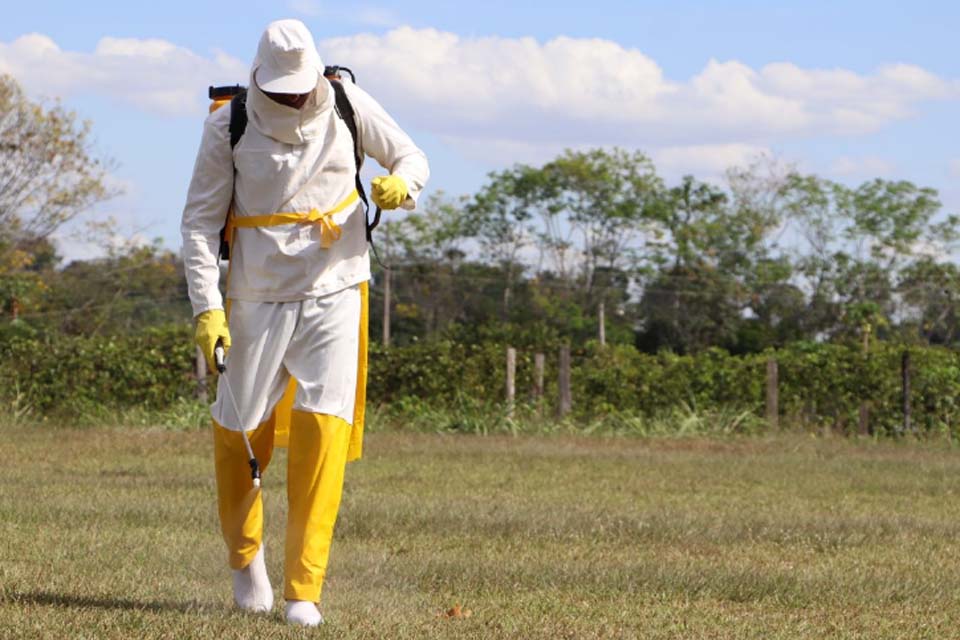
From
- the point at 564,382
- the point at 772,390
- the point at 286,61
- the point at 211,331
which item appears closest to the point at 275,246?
the point at 211,331

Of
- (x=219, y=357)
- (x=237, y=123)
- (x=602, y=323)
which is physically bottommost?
(x=602, y=323)

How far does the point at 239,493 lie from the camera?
18.6 ft

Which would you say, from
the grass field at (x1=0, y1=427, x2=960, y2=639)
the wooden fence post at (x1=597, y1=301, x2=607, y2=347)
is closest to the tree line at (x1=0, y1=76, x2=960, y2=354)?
the wooden fence post at (x1=597, y1=301, x2=607, y2=347)

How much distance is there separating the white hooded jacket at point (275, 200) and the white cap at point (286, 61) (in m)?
0.06

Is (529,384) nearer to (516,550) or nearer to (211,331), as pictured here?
(516,550)

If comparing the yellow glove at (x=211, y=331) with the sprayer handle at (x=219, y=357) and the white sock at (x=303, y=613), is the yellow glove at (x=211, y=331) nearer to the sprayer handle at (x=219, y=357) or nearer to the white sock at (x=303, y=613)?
the sprayer handle at (x=219, y=357)

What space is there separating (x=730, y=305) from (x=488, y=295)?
9348mm

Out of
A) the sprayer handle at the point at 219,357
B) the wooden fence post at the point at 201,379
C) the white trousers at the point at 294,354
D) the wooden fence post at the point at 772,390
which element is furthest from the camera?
the wooden fence post at the point at 772,390

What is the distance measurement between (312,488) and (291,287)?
0.72m

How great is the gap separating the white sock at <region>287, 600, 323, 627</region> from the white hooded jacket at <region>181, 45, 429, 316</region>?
107 cm

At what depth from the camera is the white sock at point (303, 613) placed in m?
5.24

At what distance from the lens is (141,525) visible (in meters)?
8.73

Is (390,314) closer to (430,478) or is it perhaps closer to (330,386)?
(430,478)

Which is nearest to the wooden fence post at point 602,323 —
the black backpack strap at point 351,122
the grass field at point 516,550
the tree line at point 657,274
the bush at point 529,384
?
the tree line at point 657,274
